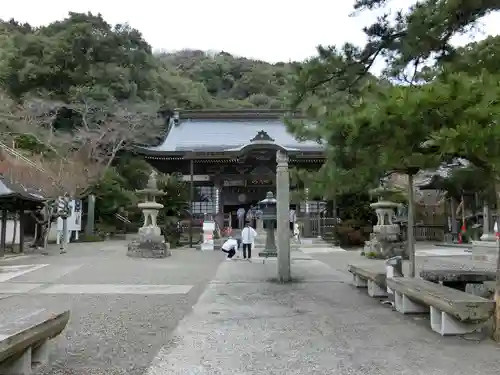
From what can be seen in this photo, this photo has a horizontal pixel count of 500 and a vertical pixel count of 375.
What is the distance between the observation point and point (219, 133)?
29.4 m

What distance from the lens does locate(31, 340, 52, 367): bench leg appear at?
4.01m

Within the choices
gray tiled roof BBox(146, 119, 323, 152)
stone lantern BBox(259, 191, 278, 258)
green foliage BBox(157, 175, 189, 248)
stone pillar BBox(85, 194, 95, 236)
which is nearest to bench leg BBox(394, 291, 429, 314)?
stone lantern BBox(259, 191, 278, 258)

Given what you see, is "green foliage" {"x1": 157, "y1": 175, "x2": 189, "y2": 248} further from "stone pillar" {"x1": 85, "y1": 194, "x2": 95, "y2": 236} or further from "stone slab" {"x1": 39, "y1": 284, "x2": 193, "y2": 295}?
"stone slab" {"x1": 39, "y1": 284, "x2": 193, "y2": 295}

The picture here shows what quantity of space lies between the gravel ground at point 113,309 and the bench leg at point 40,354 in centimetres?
12

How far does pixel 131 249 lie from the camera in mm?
15820

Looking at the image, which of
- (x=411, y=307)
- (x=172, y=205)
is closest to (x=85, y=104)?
(x=172, y=205)

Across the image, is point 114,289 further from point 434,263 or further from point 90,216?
point 90,216

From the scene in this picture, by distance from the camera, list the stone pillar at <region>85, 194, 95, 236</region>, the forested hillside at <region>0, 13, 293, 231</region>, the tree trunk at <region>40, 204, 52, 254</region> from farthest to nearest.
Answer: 1. the stone pillar at <region>85, 194, 95, 236</region>
2. the forested hillside at <region>0, 13, 293, 231</region>
3. the tree trunk at <region>40, 204, 52, 254</region>

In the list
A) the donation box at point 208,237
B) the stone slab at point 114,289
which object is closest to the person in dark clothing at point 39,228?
the donation box at point 208,237

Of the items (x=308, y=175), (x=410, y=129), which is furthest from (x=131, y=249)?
(x=410, y=129)

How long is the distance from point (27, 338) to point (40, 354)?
725mm

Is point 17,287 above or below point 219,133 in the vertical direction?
below

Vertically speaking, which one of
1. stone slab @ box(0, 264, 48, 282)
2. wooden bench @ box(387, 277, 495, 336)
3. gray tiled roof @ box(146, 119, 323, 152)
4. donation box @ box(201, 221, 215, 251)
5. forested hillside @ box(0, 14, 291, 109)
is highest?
forested hillside @ box(0, 14, 291, 109)

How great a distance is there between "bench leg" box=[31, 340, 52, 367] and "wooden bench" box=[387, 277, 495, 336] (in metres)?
4.02
